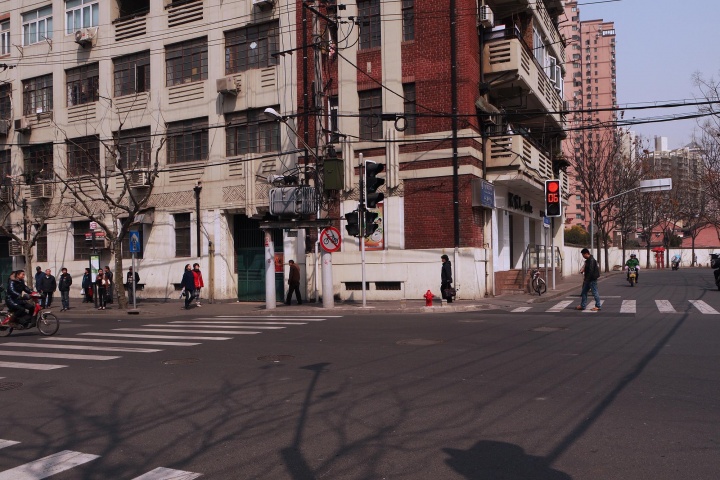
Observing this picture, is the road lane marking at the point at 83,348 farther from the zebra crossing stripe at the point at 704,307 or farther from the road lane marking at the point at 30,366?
the zebra crossing stripe at the point at 704,307

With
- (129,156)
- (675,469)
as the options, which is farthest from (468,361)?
(129,156)

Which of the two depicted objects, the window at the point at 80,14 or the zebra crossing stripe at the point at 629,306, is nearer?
the zebra crossing stripe at the point at 629,306

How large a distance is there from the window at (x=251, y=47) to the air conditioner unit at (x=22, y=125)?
12999 mm

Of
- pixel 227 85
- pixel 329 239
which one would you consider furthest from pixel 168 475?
pixel 227 85

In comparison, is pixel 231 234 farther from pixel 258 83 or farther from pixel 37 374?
pixel 37 374

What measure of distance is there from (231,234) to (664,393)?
2255cm

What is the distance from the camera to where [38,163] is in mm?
34375

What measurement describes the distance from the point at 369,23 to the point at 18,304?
52.2 feet

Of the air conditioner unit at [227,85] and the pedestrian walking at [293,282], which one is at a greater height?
the air conditioner unit at [227,85]

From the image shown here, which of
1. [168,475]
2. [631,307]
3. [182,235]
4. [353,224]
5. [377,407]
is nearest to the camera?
[168,475]

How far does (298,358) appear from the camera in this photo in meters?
11.3

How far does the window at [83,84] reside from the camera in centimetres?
3194

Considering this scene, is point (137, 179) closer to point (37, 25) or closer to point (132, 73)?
point (132, 73)

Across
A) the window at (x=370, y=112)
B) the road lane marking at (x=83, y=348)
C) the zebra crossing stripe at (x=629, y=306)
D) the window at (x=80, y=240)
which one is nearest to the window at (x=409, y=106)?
the window at (x=370, y=112)
